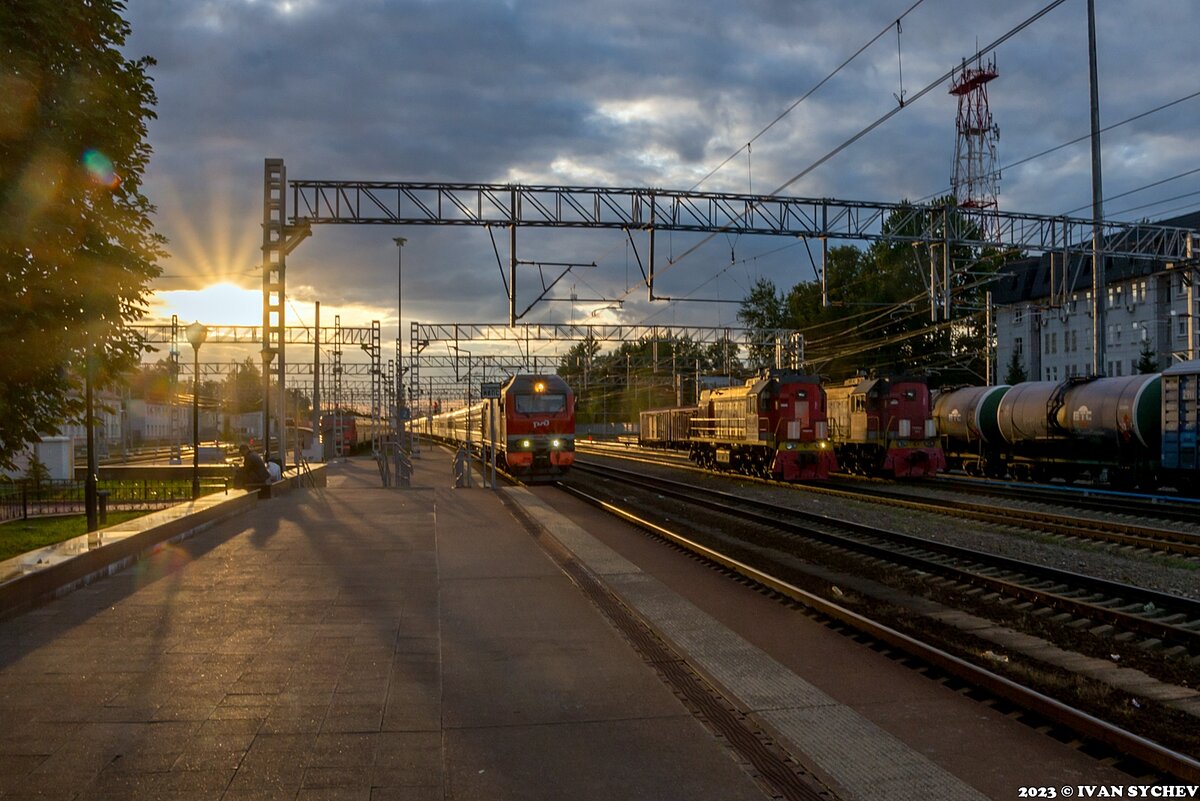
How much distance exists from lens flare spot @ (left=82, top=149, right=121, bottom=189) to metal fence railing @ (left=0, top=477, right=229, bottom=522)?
31.2 ft

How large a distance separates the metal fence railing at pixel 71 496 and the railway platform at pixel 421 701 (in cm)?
1065

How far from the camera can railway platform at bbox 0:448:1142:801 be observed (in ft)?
16.8

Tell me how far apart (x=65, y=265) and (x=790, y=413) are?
22171 millimetres

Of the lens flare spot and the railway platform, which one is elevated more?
the lens flare spot

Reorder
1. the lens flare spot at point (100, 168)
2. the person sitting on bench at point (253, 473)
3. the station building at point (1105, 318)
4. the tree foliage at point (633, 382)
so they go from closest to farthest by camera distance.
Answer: the lens flare spot at point (100, 168), the person sitting on bench at point (253, 473), the station building at point (1105, 318), the tree foliage at point (633, 382)

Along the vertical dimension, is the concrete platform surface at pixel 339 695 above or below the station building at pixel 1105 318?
below

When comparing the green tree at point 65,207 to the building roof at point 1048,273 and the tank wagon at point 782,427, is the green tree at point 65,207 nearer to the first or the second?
the tank wagon at point 782,427

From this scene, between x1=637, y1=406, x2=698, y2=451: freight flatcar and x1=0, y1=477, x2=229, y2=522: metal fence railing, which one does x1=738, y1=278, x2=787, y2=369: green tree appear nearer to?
x1=637, y1=406, x2=698, y2=451: freight flatcar

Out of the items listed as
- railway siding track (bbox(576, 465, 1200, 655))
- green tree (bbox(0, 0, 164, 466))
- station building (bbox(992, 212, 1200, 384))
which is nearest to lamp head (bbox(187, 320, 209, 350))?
green tree (bbox(0, 0, 164, 466))

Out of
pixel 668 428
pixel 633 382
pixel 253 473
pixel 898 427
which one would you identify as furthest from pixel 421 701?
pixel 633 382

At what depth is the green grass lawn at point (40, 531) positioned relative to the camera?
14.1m

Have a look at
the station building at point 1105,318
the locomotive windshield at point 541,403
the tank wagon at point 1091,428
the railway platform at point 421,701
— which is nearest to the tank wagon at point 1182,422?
the tank wagon at point 1091,428

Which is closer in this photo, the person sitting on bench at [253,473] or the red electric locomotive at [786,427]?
the person sitting on bench at [253,473]

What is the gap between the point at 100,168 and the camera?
11234 mm
